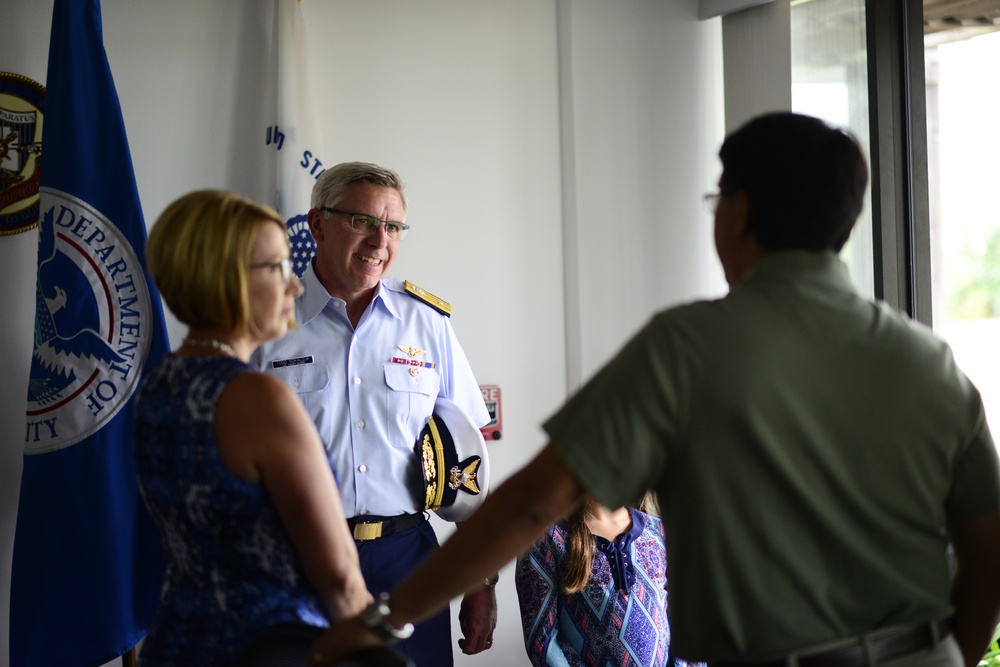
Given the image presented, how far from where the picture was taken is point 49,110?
2.39 meters

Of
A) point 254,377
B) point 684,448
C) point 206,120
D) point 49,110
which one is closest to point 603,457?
point 684,448

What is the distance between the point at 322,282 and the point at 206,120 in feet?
2.90

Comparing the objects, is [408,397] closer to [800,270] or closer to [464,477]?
[464,477]

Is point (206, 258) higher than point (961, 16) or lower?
lower

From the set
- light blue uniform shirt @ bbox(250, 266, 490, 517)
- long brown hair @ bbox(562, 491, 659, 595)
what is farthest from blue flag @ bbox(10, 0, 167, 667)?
long brown hair @ bbox(562, 491, 659, 595)

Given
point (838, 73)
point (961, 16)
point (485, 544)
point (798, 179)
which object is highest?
point (961, 16)

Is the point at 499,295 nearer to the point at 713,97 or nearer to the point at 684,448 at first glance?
the point at 713,97

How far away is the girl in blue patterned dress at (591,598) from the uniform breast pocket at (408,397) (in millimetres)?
432

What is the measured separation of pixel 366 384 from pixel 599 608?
0.77 metres

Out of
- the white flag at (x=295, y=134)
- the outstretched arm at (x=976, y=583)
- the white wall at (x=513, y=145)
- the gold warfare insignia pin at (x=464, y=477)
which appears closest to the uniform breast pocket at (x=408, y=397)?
the gold warfare insignia pin at (x=464, y=477)

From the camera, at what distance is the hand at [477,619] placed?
87.5 inches

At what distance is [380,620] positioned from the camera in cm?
119

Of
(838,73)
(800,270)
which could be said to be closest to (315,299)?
(800,270)

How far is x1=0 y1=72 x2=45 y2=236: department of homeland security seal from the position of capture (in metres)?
2.54
